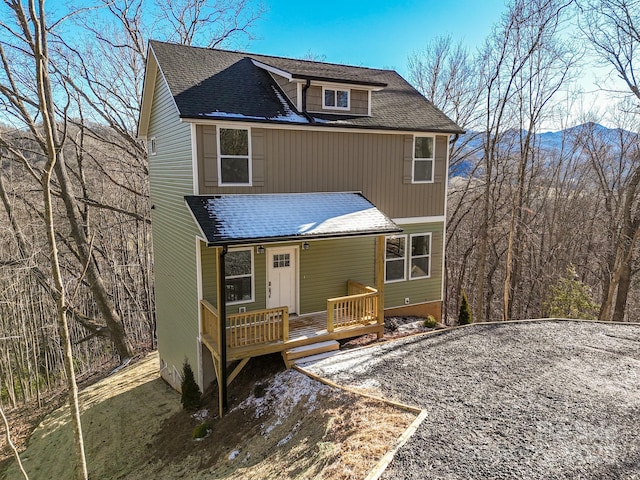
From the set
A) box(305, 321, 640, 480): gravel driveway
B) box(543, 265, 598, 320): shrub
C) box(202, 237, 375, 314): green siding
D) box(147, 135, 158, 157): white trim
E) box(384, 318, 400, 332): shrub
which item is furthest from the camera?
box(543, 265, 598, 320): shrub

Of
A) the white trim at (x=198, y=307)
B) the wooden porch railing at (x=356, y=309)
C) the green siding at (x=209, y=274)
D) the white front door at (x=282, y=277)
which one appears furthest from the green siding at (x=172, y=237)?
the wooden porch railing at (x=356, y=309)

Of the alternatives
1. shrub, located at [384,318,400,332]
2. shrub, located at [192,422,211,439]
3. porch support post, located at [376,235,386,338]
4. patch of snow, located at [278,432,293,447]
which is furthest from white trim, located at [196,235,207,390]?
shrub, located at [384,318,400,332]

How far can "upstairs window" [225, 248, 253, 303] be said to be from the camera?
33.4 feet

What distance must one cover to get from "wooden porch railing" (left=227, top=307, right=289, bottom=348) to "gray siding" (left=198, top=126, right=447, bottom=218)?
10.0ft

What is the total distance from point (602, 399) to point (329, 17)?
20563 mm

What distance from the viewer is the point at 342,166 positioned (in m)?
11.4

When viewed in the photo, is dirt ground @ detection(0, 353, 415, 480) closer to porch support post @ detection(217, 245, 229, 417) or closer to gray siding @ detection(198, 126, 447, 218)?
porch support post @ detection(217, 245, 229, 417)

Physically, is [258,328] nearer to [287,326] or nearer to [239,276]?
[287,326]

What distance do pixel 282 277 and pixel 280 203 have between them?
200cm

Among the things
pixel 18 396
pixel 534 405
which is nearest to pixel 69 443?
pixel 18 396

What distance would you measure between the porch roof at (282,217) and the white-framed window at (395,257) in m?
1.79

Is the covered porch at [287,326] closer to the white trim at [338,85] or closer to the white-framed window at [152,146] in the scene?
the white trim at [338,85]

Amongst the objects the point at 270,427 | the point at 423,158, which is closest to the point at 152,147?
the point at 423,158

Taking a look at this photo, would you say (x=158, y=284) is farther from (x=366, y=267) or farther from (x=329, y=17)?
(x=329, y=17)
